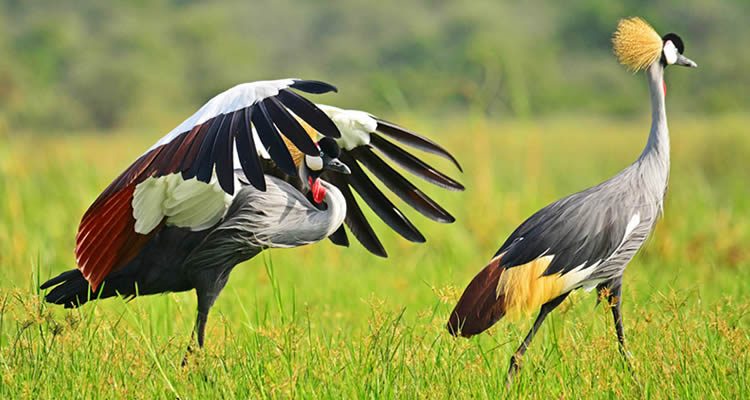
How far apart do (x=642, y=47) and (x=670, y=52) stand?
11 centimetres

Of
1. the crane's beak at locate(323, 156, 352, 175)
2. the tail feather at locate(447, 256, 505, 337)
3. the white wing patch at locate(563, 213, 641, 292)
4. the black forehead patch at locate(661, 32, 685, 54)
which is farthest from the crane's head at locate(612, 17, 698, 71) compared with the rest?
the crane's beak at locate(323, 156, 352, 175)

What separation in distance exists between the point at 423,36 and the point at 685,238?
2348 cm

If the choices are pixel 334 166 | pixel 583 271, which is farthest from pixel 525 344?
pixel 334 166

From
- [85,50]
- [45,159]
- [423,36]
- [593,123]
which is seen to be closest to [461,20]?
[423,36]

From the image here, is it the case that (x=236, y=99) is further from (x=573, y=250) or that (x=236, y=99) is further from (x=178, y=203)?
(x=573, y=250)

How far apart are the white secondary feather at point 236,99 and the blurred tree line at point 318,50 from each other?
1327 centimetres

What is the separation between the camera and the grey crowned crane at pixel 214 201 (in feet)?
10.3

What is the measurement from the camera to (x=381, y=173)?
4.12 m

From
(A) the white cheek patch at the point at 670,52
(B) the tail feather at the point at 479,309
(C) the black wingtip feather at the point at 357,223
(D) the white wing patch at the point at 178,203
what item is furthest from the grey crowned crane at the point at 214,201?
(A) the white cheek patch at the point at 670,52

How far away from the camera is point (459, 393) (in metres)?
3.09

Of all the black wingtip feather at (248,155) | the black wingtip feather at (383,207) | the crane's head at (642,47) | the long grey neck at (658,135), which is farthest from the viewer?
the black wingtip feather at (383,207)

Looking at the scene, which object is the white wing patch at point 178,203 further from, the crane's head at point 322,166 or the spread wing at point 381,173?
the spread wing at point 381,173

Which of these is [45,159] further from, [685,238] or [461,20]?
[461,20]

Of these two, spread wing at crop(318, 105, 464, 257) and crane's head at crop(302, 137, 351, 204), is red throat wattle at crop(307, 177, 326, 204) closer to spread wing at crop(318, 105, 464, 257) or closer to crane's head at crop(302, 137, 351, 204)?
crane's head at crop(302, 137, 351, 204)
